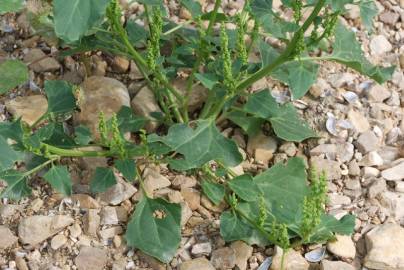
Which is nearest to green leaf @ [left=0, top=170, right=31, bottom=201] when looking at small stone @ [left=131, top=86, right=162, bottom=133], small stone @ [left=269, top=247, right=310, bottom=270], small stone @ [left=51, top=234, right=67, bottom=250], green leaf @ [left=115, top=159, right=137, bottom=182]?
small stone @ [left=51, top=234, right=67, bottom=250]

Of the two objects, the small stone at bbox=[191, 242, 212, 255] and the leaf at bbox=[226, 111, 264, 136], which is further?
the leaf at bbox=[226, 111, 264, 136]

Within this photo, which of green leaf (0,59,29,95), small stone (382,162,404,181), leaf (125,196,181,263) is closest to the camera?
leaf (125,196,181,263)

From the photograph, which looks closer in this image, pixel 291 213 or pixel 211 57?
pixel 291 213

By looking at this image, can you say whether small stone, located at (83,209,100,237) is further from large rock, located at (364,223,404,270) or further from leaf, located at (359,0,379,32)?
leaf, located at (359,0,379,32)

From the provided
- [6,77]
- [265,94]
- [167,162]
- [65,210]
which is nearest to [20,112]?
[6,77]

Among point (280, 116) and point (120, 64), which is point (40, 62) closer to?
point (120, 64)

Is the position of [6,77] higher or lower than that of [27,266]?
higher

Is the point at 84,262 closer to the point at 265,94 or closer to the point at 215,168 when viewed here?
the point at 215,168

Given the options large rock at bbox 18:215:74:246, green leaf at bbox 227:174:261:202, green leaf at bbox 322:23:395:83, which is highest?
green leaf at bbox 322:23:395:83
